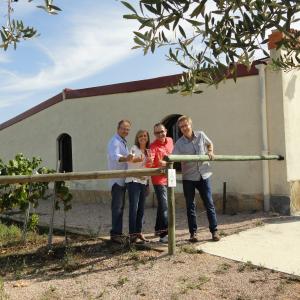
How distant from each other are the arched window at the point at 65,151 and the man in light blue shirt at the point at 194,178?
7077mm

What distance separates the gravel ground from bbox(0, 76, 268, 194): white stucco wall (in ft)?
9.57

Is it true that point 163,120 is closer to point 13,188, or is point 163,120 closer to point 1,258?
point 13,188

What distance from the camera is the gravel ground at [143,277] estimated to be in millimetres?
4430

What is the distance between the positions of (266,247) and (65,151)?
8.10 metres

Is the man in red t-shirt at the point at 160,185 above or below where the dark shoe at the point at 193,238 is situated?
above

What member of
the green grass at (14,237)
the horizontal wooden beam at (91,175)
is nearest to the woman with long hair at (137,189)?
the horizontal wooden beam at (91,175)

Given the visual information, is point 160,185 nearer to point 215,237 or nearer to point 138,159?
point 138,159

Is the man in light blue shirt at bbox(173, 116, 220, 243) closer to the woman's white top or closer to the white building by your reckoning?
the woman's white top

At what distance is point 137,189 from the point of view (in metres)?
6.05

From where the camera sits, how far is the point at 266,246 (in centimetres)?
584

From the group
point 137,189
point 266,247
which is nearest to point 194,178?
point 137,189

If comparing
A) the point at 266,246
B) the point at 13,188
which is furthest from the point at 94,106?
the point at 266,246

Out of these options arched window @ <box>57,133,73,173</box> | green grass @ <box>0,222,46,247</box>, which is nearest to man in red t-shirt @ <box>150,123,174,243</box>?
green grass @ <box>0,222,46,247</box>

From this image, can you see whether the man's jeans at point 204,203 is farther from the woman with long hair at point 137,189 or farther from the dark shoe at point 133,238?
the dark shoe at point 133,238
